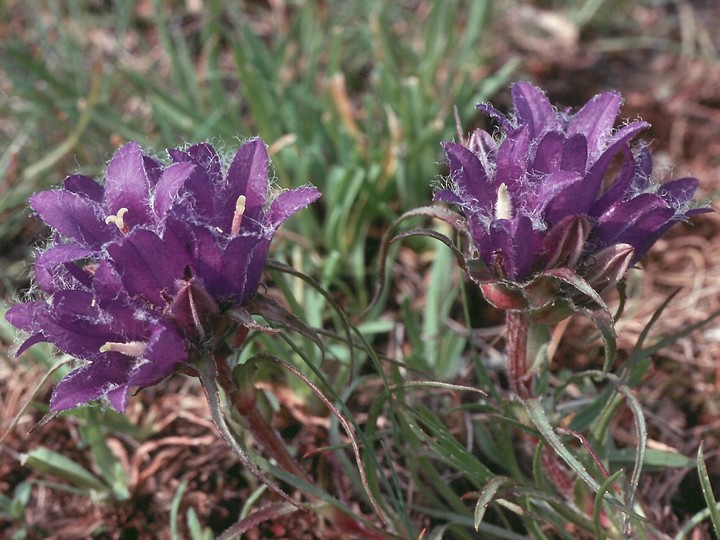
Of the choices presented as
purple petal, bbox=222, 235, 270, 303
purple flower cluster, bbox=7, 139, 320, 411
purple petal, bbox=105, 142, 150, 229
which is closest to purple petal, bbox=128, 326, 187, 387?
purple flower cluster, bbox=7, 139, 320, 411

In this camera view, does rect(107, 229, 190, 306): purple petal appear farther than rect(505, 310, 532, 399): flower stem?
No

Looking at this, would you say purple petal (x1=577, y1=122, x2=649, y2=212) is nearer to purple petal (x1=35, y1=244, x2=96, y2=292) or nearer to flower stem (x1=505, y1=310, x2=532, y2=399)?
flower stem (x1=505, y1=310, x2=532, y2=399)

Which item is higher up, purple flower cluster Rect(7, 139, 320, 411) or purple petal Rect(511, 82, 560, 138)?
purple petal Rect(511, 82, 560, 138)

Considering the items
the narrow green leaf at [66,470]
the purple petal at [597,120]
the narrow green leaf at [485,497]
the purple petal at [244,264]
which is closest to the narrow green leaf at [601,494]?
the narrow green leaf at [485,497]

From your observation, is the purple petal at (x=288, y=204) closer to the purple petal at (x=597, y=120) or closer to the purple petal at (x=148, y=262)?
the purple petal at (x=148, y=262)

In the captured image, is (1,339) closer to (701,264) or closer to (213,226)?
(213,226)

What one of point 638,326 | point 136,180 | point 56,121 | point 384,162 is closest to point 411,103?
point 384,162

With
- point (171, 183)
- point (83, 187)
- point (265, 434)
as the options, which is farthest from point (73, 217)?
point (265, 434)
